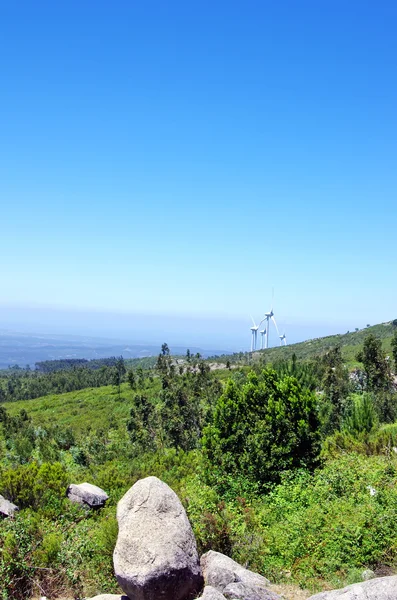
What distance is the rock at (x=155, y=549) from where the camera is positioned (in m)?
10.4

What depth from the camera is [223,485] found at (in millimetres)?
21172

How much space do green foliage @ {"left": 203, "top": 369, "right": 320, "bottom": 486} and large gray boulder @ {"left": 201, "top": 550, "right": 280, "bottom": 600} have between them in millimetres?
9795

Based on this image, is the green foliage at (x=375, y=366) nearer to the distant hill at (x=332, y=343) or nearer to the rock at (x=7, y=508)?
the rock at (x=7, y=508)

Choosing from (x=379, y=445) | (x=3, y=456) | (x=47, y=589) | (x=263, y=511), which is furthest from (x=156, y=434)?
(x=47, y=589)

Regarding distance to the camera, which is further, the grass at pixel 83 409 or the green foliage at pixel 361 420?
the grass at pixel 83 409

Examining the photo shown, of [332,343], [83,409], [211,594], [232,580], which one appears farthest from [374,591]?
[332,343]

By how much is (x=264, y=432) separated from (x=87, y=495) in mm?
8808

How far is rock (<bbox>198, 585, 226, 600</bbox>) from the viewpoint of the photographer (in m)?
10.1

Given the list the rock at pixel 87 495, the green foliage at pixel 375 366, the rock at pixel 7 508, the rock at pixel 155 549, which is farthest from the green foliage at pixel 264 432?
the green foliage at pixel 375 366

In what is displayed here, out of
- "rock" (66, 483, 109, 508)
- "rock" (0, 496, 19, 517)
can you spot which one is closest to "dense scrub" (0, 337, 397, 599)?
"rock" (66, 483, 109, 508)

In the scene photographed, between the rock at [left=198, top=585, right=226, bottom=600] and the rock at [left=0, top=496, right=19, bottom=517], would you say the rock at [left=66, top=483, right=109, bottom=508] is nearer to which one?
the rock at [left=0, top=496, right=19, bottom=517]

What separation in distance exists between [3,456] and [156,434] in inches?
566

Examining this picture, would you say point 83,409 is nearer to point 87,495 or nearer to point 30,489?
point 87,495

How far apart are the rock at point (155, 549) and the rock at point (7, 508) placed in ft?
23.4
